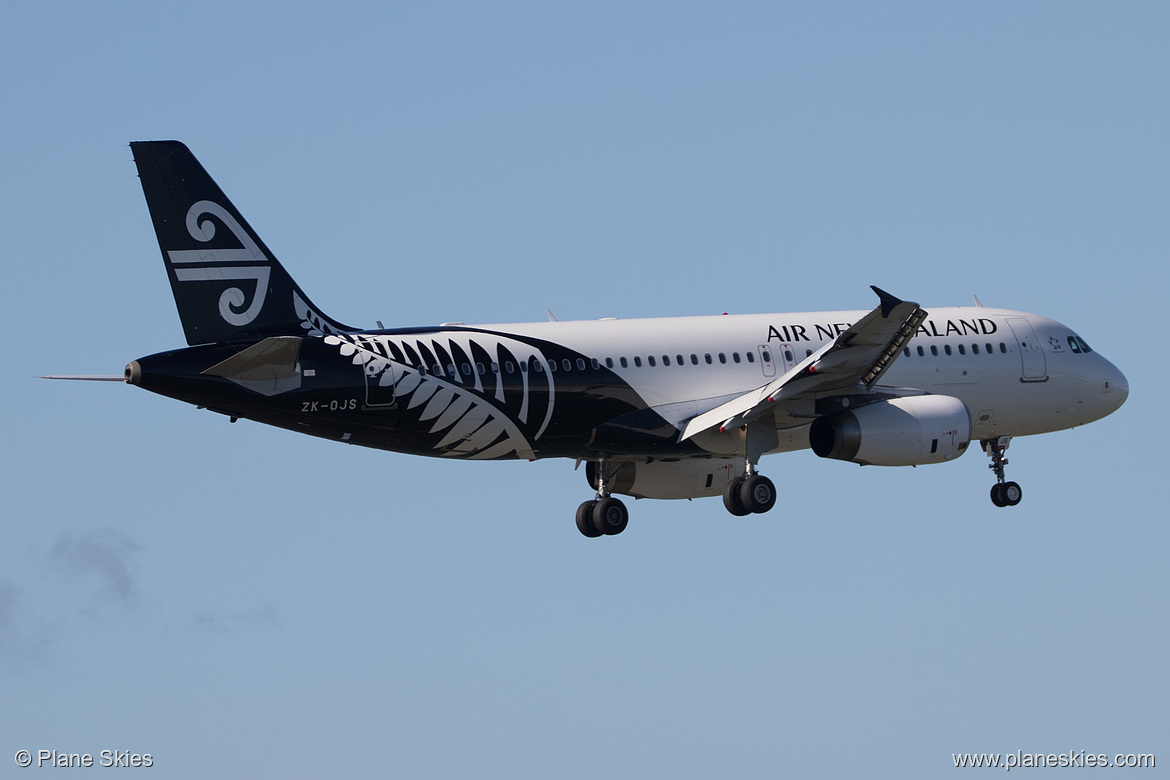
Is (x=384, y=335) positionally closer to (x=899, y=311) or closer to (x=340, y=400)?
(x=340, y=400)

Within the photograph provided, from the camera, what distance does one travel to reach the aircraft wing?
4112cm

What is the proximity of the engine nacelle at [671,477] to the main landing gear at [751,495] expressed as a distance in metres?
3.43

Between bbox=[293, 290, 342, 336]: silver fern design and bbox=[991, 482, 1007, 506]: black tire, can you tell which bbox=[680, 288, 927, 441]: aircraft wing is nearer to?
bbox=[991, 482, 1007, 506]: black tire

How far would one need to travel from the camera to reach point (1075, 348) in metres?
49.7

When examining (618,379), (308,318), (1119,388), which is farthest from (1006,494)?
(308,318)

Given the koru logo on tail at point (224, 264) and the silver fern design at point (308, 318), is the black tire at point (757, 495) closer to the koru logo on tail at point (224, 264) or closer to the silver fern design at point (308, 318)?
the silver fern design at point (308, 318)

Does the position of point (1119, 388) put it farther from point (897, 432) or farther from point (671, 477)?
point (671, 477)

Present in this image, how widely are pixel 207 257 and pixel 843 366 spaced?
1467cm

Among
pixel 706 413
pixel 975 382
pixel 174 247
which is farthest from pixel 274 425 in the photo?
pixel 975 382

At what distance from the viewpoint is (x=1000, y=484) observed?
49.5m

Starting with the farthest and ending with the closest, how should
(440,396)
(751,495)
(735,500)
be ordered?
1. (735,500)
2. (751,495)
3. (440,396)

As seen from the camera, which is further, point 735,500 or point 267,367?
point 735,500

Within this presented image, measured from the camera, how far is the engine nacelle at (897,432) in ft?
143

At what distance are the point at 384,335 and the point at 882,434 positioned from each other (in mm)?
11971
